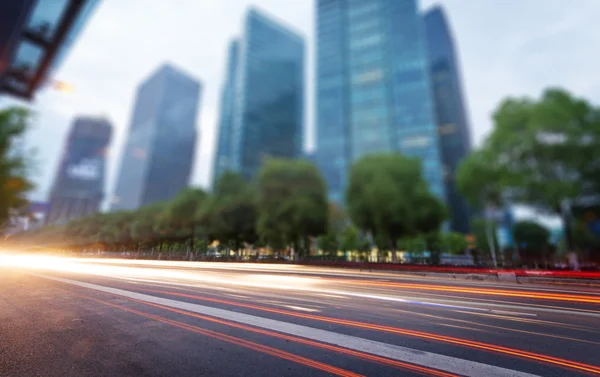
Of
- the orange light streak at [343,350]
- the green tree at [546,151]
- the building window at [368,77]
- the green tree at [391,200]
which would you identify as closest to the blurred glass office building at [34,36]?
the orange light streak at [343,350]

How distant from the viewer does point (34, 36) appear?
17750 millimetres

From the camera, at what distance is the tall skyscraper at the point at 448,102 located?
5454 inches

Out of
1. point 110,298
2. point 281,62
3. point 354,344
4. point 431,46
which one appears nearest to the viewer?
point 354,344

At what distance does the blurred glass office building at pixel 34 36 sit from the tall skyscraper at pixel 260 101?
115167 mm

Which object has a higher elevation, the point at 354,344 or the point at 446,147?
the point at 446,147

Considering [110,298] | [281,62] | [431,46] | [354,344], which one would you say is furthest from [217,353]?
[431,46]

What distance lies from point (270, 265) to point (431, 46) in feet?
645

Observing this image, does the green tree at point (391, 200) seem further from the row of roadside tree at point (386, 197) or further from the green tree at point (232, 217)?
the green tree at point (232, 217)

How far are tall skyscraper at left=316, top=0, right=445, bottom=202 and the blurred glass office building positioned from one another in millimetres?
88799

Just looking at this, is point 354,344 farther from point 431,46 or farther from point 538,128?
point 431,46

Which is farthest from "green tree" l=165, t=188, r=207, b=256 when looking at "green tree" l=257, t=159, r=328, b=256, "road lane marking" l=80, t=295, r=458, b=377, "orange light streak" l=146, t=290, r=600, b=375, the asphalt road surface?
"orange light streak" l=146, t=290, r=600, b=375

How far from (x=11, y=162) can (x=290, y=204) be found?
22.7 metres

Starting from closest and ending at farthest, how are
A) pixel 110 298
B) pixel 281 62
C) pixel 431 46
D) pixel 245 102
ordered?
1. pixel 110 298
2. pixel 245 102
3. pixel 431 46
4. pixel 281 62

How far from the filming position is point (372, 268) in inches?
973
